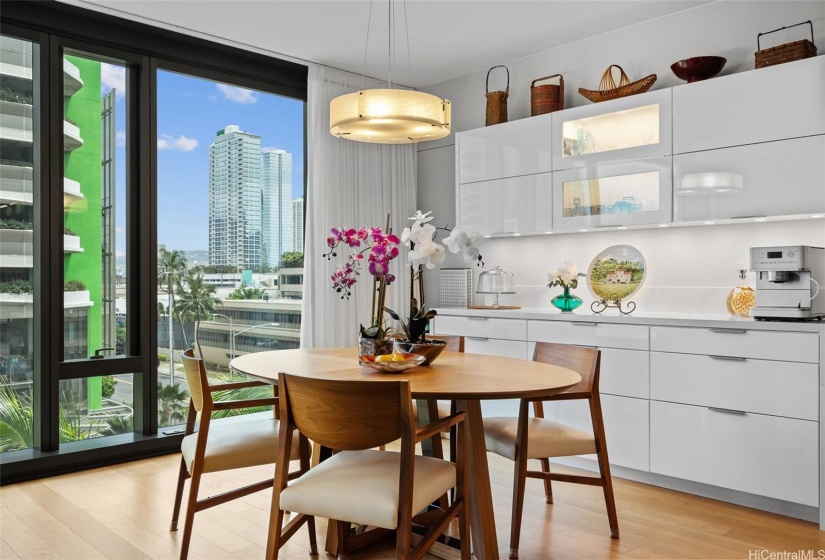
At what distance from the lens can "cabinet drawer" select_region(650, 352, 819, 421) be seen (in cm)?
301

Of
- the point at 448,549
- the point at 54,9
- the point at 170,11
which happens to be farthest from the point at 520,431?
the point at 54,9

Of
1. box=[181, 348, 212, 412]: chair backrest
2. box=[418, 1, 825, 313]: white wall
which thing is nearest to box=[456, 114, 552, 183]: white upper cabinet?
box=[418, 1, 825, 313]: white wall

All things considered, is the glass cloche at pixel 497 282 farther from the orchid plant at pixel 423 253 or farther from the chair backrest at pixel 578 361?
the orchid plant at pixel 423 253

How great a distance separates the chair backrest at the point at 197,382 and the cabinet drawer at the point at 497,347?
2.01m

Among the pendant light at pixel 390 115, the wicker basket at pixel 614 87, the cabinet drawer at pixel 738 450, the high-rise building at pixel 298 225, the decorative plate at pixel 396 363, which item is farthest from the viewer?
the high-rise building at pixel 298 225

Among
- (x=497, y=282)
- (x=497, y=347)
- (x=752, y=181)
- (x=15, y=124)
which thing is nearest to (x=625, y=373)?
(x=497, y=347)

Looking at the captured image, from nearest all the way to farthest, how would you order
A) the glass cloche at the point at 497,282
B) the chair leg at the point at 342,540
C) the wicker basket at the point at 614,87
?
the chair leg at the point at 342,540
the wicker basket at the point at 614,87
the glass cloche at the point at 497,282

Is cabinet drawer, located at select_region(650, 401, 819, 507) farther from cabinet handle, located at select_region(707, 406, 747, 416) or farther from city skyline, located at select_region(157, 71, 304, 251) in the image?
city skyline, located at select_region(157, 71, 304, 251)

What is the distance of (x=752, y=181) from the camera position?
11.1 feet

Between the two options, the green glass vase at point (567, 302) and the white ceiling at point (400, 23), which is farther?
the green glass vase at point (567, 302)

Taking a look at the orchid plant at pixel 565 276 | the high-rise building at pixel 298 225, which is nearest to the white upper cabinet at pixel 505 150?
the orchid plant at pixel 565 276

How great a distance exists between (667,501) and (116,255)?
11.5ft

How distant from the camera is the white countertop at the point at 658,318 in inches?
121

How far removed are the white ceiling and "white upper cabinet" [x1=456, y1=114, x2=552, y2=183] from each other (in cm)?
56
